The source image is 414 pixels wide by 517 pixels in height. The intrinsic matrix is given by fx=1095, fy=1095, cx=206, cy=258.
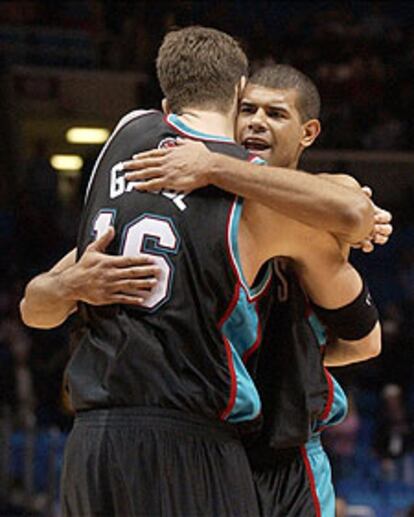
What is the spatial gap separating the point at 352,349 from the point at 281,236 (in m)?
0.72

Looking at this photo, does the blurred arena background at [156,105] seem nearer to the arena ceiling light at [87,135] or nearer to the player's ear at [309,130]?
the arena ceiling light at [87,135]

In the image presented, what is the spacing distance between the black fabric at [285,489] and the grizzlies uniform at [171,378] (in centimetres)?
29

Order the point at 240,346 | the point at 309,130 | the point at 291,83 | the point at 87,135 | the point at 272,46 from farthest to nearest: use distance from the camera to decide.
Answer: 1. the point at 87,135
2. the point at 272,46
3. the point at 309,130
4. the point at 291,83
5. the point at 240,346

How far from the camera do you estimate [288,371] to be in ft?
12.6

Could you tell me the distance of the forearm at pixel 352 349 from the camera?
162 inches

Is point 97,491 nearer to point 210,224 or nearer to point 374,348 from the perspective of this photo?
point 210,224

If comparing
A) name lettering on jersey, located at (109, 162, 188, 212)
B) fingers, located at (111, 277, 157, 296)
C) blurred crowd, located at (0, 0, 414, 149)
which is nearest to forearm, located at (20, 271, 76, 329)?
fingers, located at (111, 277, 157, 296)

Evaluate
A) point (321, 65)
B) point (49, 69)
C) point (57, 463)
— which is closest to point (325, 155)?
point (321, 65)

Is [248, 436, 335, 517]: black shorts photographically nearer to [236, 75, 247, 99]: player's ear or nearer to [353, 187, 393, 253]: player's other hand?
[353, 187, 393, 253]: player's other hand

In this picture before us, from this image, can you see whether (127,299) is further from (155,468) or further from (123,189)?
(155,468)

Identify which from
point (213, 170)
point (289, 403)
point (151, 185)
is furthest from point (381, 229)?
point (151, 185)

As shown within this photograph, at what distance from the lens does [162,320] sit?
351 centimetres

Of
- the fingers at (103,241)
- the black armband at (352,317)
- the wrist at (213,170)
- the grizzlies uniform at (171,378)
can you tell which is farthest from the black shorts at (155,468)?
the wrist at (213,170)

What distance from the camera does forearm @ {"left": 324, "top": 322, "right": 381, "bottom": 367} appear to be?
4.11 m
